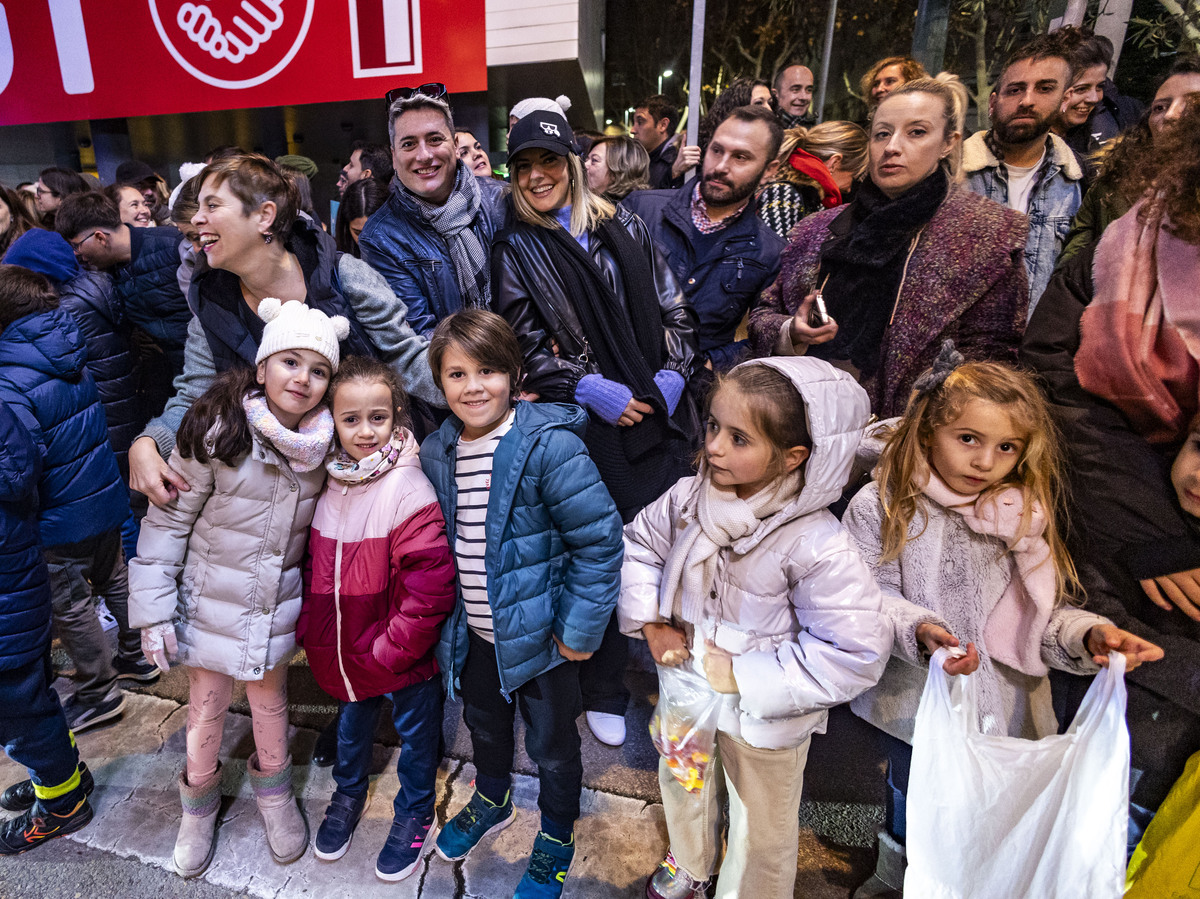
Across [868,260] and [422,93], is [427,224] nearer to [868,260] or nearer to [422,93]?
[422,93]

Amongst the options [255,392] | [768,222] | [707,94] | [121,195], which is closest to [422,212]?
[255,392]

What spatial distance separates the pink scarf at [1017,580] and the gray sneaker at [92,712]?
3.08m

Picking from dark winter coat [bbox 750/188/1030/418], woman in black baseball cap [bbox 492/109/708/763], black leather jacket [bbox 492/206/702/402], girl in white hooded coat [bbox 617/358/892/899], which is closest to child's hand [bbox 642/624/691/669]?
girl in white hooded coat [bbox 617/358/892/899]

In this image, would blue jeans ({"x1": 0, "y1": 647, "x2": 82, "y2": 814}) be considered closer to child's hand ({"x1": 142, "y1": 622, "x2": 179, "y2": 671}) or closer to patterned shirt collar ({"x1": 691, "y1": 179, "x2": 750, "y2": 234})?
child's hand ({"x1": 142, "y1": 622, "x2": 179, "y2": 671})

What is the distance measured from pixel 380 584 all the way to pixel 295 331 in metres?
0.75

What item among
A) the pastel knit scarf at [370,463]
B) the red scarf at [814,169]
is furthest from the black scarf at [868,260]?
the pastel knit scarf at [370,463]

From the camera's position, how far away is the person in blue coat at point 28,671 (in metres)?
1.78

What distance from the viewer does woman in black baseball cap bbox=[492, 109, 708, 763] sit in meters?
2.02

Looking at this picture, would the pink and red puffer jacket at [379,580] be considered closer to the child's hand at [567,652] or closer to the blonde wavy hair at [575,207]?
the child's hand at [567,652]

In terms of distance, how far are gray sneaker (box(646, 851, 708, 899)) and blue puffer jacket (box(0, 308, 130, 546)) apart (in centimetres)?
228

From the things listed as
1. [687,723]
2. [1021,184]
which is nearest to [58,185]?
[687,723]

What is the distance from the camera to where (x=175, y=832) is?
6.61 ft

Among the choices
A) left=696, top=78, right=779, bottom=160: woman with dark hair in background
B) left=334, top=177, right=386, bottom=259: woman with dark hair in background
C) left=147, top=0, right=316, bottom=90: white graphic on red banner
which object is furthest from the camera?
left=147, top=0, right=316, bottom=90: white graphic on red banner

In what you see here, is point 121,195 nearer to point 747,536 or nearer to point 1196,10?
point 747,536
